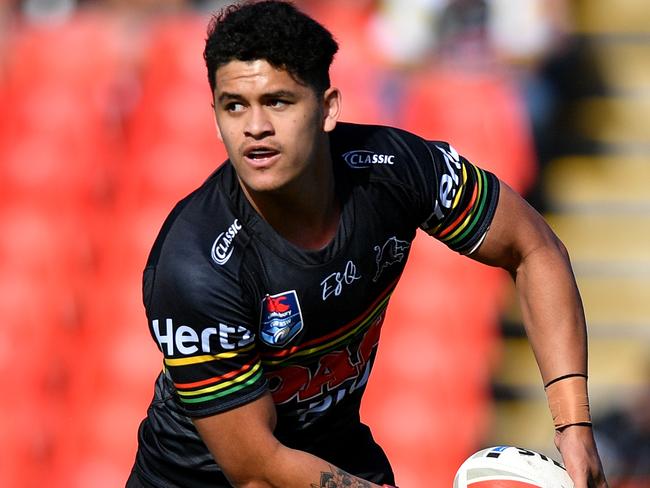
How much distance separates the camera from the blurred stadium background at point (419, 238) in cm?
842

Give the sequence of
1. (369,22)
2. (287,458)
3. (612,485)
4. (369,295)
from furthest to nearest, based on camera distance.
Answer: (369,22) → (612,485) → (369,295) → (287,458)

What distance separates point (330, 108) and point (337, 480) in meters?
1.19

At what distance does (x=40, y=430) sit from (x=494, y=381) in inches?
121

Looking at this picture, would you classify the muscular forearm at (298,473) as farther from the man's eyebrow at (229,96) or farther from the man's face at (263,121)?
the man's eyebrow at (229,96)

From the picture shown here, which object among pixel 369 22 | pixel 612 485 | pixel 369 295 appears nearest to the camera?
pixel 369 295

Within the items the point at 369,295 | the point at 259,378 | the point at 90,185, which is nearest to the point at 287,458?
the point at 259,378

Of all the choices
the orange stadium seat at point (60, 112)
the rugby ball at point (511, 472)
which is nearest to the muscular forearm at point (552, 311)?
the rugby ball at point (511, 472)

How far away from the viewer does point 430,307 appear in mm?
8586

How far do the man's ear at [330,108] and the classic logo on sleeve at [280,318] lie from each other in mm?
566

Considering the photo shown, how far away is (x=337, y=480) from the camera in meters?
3.92

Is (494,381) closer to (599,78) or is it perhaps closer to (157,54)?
(599,78)

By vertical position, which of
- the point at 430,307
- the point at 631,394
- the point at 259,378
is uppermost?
the point at 259,378

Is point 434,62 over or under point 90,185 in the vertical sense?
A: over

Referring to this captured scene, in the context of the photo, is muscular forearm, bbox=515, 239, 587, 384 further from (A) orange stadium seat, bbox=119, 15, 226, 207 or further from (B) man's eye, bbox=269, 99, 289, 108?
(A) orange stadium seat, bbox=119, 15, 226, 207
